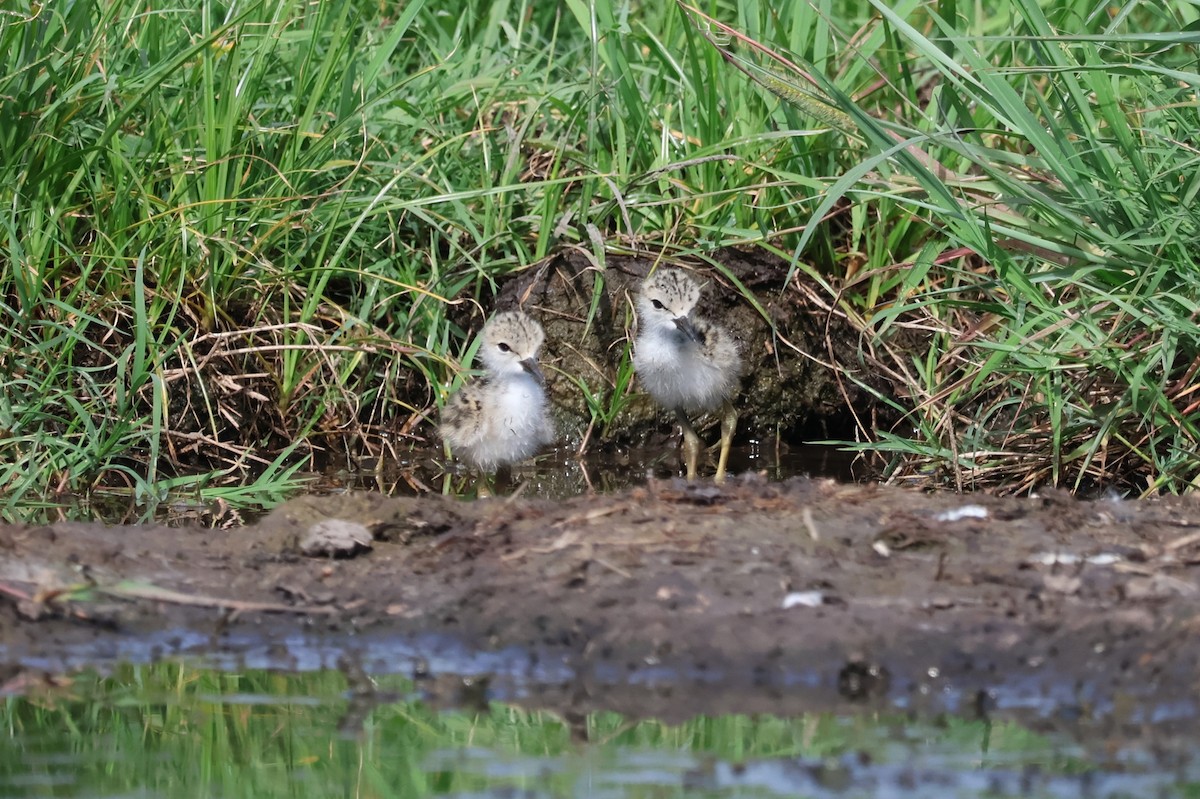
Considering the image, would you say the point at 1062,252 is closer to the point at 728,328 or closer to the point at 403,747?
the point at 728,328

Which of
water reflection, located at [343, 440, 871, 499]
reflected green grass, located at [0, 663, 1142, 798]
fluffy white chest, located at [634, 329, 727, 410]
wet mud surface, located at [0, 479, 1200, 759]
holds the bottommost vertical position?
water reflection, located at [343, 440, 871, 499]

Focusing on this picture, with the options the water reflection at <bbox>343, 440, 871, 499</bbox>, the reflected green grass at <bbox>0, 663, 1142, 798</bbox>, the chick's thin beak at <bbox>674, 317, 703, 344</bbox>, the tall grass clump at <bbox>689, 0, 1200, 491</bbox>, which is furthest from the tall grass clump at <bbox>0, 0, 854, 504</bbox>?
the reflected green grass at <bbox>0, 663, 1142, 798</bbox>

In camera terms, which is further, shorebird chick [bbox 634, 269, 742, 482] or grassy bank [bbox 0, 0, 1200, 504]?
shorebird chick [bbox 634, 269, 742, 482]

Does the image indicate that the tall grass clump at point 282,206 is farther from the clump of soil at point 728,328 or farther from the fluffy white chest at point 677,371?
the fluffy white chest at point 677,371

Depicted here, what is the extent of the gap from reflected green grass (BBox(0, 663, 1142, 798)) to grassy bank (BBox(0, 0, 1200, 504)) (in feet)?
6.03

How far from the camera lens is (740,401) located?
6.36m

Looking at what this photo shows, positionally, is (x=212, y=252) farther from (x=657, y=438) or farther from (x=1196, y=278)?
(x=1196, y=278)

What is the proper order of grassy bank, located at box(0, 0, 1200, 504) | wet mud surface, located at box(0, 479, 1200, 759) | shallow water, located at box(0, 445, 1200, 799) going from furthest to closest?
grassy bank, located at box(0, 0, 1200, 504), wet mud surface, located at box(0, 479, 1200, 759), shallow water, located at box(0, 445, 1200, 799)

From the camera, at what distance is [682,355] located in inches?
226

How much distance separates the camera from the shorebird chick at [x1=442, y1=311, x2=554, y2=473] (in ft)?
18.1

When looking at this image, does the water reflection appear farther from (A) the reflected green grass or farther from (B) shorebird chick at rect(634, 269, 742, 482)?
(A) the reflected green grass

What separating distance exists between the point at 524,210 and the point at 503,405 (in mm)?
1266

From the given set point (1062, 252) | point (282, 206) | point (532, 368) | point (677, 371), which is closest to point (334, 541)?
point (532, 368)

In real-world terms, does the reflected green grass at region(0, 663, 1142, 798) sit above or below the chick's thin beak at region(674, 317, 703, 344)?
below
